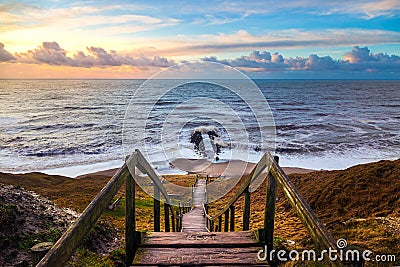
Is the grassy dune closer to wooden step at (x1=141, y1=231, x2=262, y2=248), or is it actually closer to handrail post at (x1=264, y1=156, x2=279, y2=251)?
wooden step at (x1=141, y1=231, x2=262, y2=248)

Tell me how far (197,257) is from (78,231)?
186 centimetres

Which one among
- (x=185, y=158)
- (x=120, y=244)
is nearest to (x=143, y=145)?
(x=185, y=158)

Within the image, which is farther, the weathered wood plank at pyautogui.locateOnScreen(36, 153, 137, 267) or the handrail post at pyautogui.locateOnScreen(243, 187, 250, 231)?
the handrail post at pyautogui.locateOnScreen(243, 187, 250, 231)

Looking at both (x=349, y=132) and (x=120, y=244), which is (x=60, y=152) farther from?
(x=349, y=132)

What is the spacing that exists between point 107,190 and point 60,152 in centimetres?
2866

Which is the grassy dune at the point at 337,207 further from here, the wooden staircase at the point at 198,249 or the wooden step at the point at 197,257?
the wooden step at the point at 197,257

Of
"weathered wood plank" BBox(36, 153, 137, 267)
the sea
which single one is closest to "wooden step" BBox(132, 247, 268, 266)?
"weathered wood plank" BBox(36, 153, 137, 267)

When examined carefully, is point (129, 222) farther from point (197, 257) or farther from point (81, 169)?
point (81, 169)

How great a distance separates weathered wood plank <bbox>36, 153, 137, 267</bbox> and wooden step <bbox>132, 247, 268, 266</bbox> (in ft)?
3.41

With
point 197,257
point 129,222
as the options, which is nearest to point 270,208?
point 197,257

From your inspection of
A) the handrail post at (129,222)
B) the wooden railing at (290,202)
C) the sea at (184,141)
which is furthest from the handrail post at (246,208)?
the sea at (184,141)

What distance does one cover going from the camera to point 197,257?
3.57m

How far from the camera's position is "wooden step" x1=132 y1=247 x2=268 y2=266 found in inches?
135

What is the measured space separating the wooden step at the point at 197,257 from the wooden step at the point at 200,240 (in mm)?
76
